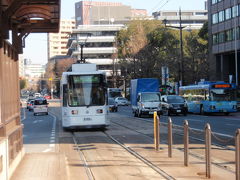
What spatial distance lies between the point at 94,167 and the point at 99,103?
13.0 metres

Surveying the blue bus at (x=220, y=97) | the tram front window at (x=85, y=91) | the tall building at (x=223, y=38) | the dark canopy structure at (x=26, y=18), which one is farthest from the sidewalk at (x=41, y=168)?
the tall building at (x=223, y=38)

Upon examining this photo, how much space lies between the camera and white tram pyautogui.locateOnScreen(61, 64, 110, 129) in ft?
84.0

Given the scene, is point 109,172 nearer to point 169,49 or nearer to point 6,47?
point 6,47

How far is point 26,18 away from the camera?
13.5 meters

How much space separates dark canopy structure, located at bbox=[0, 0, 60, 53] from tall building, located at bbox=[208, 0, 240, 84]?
175ft

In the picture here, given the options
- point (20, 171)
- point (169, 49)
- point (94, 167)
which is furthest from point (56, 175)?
point (169, 49)

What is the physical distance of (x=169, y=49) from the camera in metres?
83.1

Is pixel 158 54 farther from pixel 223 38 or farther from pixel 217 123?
pixel 217 123

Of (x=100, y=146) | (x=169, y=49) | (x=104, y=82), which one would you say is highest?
(x=169, y=49)

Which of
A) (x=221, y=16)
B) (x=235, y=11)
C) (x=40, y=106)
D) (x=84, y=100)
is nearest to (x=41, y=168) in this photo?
(x=84, y=100)

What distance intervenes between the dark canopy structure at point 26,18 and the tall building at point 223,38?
53.3m

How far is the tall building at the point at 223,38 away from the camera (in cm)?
6682

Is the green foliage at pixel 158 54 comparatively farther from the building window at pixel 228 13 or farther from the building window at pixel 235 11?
the building window at pixel 235 11

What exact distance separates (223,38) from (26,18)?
196ft
